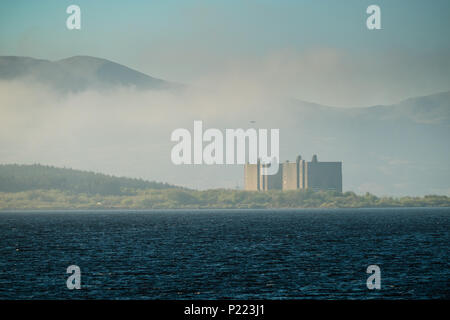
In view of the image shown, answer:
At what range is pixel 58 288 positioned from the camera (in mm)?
77125

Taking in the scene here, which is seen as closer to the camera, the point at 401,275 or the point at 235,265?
the point at 401,275

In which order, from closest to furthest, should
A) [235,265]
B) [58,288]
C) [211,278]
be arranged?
[58,288] < [211,278] < [235,265]

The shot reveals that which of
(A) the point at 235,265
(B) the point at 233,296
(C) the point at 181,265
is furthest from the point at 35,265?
(B) the point at 233,296

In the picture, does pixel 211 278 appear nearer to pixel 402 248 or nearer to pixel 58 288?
pixel 58 288

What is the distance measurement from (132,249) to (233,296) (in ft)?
224
